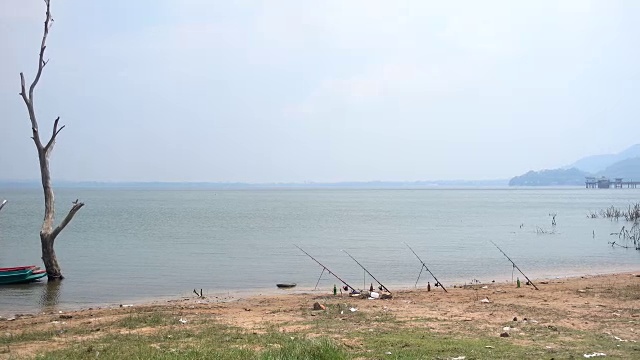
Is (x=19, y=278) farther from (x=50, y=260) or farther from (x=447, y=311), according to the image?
(x=447, y=311)

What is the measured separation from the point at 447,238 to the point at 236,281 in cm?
2387

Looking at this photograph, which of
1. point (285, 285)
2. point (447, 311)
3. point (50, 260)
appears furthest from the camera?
point (50, 260)

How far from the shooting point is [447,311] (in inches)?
578

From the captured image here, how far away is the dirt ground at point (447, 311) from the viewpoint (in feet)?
40.6

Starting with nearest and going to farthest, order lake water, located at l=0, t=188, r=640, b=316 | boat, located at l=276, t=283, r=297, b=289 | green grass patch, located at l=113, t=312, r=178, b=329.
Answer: green grass patch, located at l=113, t=312, r=178, b=329, boat, located at l=276, t=283, r=297, b=289, lake water, located at l=0, t=188, r=640, b=316

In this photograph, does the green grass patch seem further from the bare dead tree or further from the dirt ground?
the bare dead tree

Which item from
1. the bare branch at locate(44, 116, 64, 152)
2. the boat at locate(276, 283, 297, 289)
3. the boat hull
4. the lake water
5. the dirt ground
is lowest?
the lake water

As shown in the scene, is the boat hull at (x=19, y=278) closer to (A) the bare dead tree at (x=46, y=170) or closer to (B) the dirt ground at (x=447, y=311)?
(A) the bare dead tree at (x=46, y=170)

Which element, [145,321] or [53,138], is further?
[53,138]

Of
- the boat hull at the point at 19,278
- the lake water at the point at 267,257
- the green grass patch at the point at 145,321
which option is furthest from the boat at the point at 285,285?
the boat hull at the point at 19,278

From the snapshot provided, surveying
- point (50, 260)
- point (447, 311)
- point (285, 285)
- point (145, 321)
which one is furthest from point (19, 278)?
point (447, 311)

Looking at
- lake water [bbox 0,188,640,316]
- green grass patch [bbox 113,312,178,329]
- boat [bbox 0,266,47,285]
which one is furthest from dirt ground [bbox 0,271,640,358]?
boat [bbox 0,266,47,285]

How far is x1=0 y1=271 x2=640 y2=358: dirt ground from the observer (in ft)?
40.6

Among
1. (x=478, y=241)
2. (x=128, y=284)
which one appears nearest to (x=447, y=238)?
(x=478, y=241)
